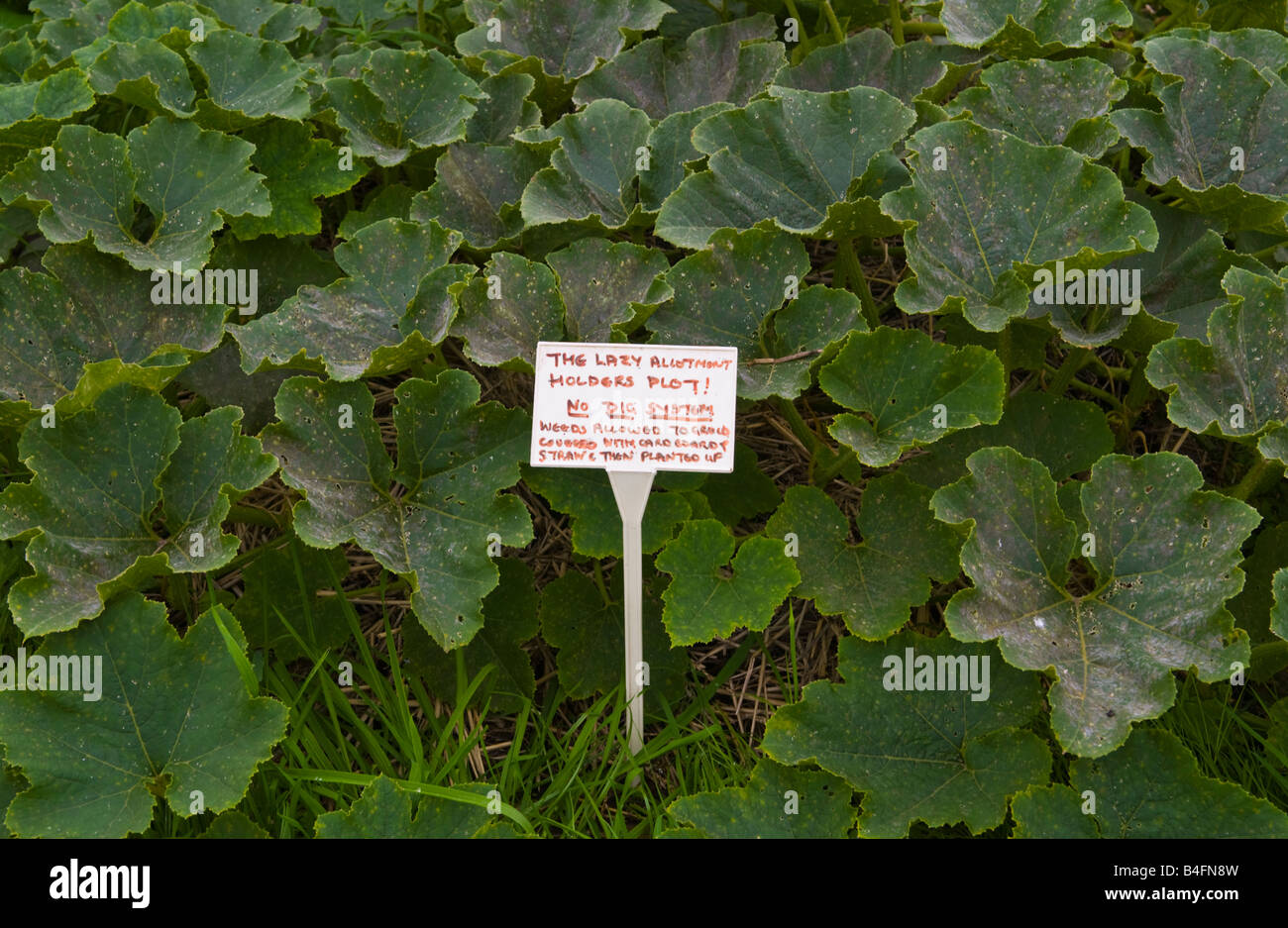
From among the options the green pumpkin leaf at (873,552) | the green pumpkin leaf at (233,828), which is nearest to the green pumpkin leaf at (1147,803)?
the green pumpkin leaf at (873,552)

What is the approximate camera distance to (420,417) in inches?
103

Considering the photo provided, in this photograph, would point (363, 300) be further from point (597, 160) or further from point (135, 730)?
point (135, 730)

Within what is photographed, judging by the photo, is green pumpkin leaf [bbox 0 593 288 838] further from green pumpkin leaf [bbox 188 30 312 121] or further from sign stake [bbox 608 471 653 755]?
green pumpkin leaf [bbox 188 30 312 121]

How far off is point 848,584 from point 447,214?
1.44 metres

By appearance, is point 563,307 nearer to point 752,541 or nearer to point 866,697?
point 752,541

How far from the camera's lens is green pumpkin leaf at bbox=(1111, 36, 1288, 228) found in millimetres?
2924

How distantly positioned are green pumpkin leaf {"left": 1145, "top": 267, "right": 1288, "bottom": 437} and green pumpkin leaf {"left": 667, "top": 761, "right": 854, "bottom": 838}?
1.11m

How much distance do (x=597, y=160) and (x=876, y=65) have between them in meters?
0.93

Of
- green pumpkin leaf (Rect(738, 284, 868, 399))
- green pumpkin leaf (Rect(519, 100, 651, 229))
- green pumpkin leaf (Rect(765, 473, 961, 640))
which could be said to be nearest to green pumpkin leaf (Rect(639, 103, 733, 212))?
green pumpkin leaf (Rect(519, 100, 651, 229))

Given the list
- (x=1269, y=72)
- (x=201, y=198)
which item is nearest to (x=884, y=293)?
(x=1269, y=72)

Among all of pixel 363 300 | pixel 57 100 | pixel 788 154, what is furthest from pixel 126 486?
pixel 788 154

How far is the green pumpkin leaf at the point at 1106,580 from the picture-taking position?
7.24ft

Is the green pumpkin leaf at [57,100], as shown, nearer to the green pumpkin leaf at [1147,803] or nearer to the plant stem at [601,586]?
the plant stem at [601,586]

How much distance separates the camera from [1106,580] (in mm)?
2389
